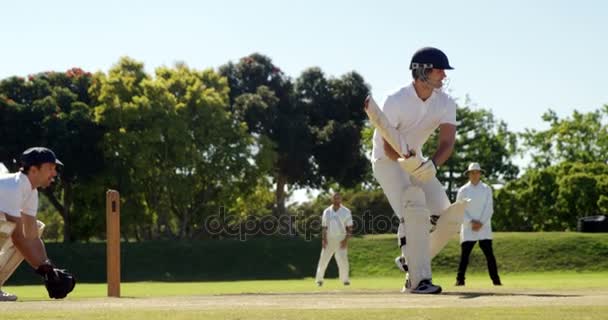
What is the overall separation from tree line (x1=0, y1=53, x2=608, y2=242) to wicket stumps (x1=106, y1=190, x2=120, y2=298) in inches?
1540

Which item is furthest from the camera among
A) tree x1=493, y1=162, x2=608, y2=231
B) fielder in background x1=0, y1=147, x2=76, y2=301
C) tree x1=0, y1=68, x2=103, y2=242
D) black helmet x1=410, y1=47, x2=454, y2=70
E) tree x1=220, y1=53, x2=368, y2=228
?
tree x1=220, y1=53, x2=368, y2=228

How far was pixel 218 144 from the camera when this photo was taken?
5809 centimetres

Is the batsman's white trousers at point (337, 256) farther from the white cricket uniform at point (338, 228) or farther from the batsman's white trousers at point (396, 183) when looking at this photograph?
the batsman's white trousers at point (396, 183)

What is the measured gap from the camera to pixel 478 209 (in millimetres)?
22625

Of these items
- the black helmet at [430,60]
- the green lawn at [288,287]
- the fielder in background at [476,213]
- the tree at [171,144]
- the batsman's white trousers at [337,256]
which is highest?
the tree at [171,144]

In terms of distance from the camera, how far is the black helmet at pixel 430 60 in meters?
11.6

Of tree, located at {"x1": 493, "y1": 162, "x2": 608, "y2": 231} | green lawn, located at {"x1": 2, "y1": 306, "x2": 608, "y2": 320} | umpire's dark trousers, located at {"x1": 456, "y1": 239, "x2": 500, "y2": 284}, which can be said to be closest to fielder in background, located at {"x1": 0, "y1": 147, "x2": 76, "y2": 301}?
green lawn, located at {"x1": 2, "y1": 306, "x2": 608, "y2": 320}

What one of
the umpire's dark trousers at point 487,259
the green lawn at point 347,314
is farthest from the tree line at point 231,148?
the green lawn at point 347,314

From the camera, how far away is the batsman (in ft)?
37.4

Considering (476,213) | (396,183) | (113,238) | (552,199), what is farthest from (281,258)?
(396,183)

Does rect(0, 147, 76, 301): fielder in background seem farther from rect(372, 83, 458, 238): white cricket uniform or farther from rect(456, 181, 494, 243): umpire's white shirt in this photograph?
rect(456, 181, 494, 243): umpire's white shirt

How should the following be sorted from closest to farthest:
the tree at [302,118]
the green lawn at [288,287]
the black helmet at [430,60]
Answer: the black helmet at [430,60] → the green lawn at [288,287] → the tree at [302,118]

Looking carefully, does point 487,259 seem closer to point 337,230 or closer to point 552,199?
point 337,230

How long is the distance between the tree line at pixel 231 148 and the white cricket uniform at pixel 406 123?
4265 cm
